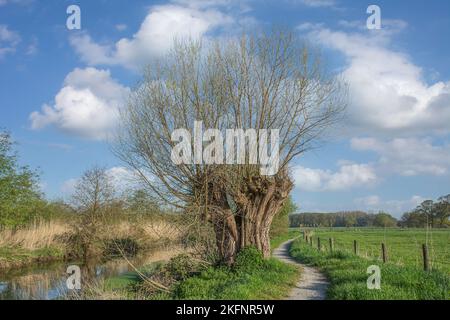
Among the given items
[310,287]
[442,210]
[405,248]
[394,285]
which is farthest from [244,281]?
[442,210]

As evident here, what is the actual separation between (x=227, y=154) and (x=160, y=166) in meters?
2.58

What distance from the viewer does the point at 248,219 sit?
1686cm

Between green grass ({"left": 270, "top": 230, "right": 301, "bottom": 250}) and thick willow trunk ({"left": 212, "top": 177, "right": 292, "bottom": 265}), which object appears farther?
green grass ({"left": 270, "top": 230, "right": 301, "bottom": 250})

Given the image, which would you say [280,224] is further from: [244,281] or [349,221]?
[349,221]

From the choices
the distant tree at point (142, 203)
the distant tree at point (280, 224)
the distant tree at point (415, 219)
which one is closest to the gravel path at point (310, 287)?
the distant tree at point (142, 203)

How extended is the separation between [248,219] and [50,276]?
38.7 feet

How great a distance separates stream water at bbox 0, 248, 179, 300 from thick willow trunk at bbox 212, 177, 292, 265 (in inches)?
80.3

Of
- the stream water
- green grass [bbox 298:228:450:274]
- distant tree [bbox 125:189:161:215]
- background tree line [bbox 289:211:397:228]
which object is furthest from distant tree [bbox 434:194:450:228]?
distant tree [bbox 125:189:161:215]

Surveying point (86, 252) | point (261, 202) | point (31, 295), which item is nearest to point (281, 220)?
point (86, 252)

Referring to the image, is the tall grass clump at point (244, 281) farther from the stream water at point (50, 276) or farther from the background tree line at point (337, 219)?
the background tree line at point (337, 219)

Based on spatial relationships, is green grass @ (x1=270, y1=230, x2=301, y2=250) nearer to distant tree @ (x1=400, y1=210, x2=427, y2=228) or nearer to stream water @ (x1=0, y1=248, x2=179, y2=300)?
A: stream water @ (x1=0, y1=248, x2=179, y2=300)

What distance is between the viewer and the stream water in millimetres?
16500

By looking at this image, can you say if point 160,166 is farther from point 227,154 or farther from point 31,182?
point 31,182

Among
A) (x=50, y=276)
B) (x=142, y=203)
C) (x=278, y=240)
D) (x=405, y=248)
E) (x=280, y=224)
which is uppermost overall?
(x=142, y=203)
